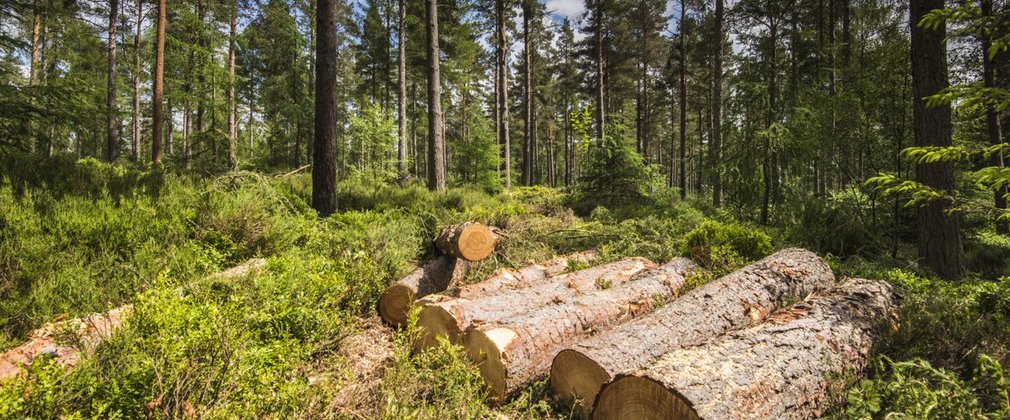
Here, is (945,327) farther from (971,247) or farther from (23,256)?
(23,256)

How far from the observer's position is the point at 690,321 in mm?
3590

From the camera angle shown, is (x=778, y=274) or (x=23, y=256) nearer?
(x=23, y=256)

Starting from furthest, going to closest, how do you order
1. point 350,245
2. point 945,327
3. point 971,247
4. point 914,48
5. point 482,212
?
point 971,247
point 482,212
point 914,48
point 350,245
point 945,327

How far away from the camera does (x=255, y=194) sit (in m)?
5.98

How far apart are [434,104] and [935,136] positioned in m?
9.95

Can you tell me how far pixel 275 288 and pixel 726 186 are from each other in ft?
36.1

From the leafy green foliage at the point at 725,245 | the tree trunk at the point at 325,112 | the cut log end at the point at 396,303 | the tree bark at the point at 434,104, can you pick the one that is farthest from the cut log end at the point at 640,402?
the tree bark at the point at 434,104

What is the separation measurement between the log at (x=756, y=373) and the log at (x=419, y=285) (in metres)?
2.43

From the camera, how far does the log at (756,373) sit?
7.59 ft

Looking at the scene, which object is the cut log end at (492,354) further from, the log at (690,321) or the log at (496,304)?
the log at (690,321)

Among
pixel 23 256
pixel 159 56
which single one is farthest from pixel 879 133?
pixel 159 56

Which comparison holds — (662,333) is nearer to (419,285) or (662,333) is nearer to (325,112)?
(419,285)

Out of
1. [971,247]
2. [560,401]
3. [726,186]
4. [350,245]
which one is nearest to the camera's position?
[560,401]

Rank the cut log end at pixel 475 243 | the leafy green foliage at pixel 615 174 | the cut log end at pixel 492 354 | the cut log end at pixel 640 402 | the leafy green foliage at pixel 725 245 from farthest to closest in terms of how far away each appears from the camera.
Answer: the leafy green foliage at pixel 615 174, the leafy green foliage at pixel 725 245, the cut log end at pixel 475 243, the cut log end at pixel 492 354, the cut log end at pixel 640 402
